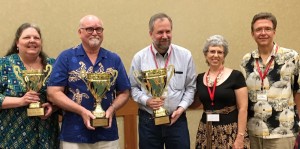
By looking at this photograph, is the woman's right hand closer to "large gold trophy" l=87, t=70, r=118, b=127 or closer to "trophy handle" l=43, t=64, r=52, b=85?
"trophy handle" l=43, t=64, r=52, b=85

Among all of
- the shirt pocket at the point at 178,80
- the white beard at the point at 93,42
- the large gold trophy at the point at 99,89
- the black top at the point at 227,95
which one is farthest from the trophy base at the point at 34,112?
the black top at the point at 227,95

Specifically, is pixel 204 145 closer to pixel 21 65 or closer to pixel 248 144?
pixel 248 144

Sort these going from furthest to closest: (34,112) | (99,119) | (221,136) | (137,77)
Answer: (137,77) → (221,136) → (34,112) → (99,119)

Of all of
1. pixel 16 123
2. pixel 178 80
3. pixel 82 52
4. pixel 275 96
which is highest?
pixel 82 52

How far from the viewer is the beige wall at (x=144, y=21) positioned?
11.0 feet

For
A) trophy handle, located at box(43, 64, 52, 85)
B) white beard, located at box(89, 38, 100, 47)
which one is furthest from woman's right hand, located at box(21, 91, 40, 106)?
white beard, located at box(89, 38, 100, 47)

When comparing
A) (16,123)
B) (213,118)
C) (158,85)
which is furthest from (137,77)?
(16,123)

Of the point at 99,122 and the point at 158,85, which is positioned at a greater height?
the point at 158,85

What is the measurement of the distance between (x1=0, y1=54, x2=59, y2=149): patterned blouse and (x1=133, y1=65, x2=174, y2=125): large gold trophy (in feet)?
2.47

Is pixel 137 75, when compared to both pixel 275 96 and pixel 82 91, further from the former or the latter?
pixel 275 96

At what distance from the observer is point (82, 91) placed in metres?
2.26

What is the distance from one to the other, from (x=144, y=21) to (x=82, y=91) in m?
1.56

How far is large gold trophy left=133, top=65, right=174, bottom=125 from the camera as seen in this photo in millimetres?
2350

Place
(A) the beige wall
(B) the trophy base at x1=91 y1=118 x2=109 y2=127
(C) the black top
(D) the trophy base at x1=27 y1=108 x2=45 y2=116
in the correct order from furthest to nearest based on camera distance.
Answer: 1. (A) the beige wall
2. (C) the black top
3. (D) the trophy base at x1=27 y1=108 x2=45 y2=116
4. (B) the trophy base at x1=91 y1=118 x2=109 y2=127
